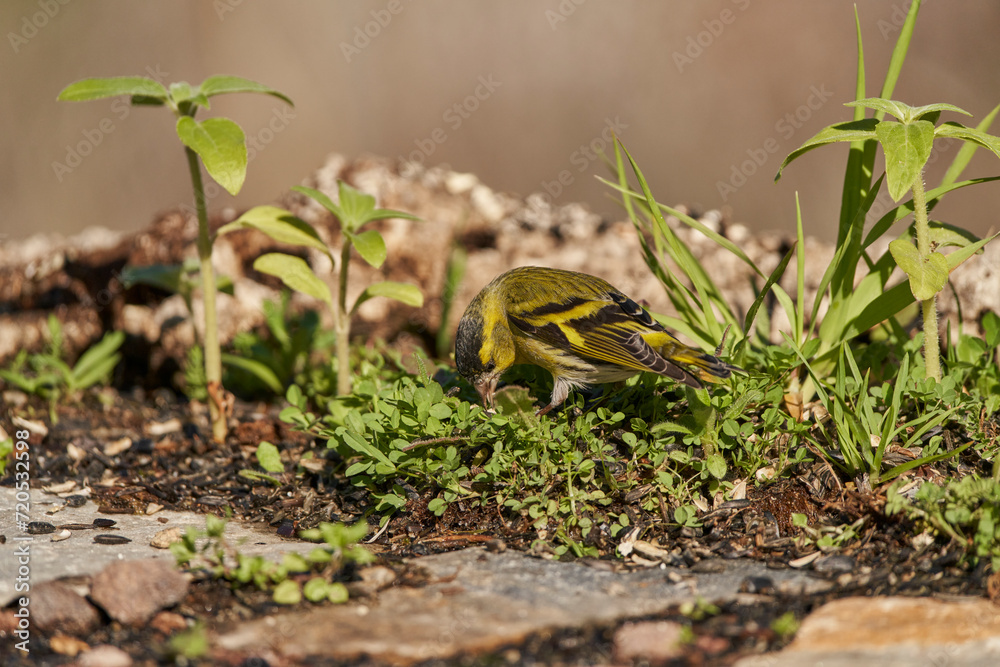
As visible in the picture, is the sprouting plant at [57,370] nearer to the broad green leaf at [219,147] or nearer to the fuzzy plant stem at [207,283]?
the fuzzy plant stem at [207,283]

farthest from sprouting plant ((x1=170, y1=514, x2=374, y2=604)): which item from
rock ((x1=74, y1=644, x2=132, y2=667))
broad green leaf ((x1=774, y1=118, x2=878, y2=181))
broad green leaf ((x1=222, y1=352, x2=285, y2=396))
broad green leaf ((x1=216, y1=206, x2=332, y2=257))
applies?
broad green leaf ((x1=222, y1=352, x2=285, y2=396))

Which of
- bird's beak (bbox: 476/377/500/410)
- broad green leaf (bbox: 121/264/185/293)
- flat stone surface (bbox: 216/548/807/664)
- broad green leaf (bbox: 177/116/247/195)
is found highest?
broad green leaf (bbox: 177/116/247/195)

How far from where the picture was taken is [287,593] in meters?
2.79

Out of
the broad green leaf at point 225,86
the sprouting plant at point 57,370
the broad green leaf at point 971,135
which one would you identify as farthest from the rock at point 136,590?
the broad green leaf at point 971,135

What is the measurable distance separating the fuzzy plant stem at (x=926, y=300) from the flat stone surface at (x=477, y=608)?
4.46 feet

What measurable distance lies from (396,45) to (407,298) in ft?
22.7

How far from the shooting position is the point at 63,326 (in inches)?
260

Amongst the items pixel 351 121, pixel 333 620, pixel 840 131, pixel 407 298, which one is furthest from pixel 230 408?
pixel 351 121

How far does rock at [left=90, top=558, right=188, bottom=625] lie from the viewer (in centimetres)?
279

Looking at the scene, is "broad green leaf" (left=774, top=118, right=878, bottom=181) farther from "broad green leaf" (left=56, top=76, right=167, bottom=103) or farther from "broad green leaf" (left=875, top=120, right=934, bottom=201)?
"broad green leaf" (left=56, top=76, right=167, bottom=103)

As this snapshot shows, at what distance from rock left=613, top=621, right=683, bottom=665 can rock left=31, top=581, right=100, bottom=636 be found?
5.95 feet

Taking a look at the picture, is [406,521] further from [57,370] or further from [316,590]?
[57,370]

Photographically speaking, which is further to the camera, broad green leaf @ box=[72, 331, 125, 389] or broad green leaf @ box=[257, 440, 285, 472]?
broad green leaf @ box=[72, 331, 125, 389]

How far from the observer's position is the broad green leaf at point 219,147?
386cm
